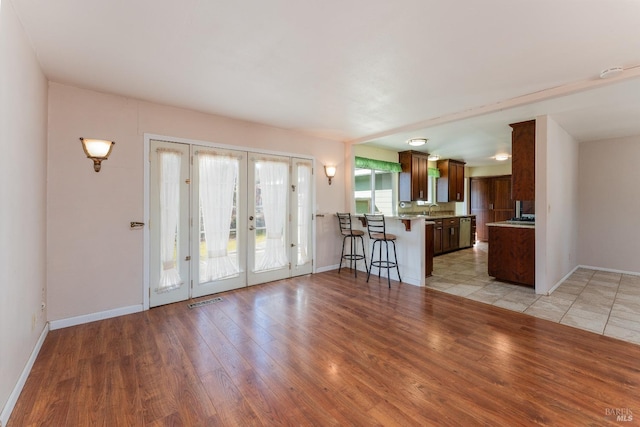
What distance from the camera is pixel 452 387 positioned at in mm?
1933

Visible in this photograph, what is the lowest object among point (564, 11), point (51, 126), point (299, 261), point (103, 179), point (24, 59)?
point (299, 261)

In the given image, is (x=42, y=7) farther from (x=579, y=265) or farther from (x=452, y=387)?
(x=579, y=265)

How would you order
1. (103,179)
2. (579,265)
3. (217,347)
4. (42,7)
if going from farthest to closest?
(579,265), (103,179), (217,347), (42,7)

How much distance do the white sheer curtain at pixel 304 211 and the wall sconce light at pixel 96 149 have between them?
8.80 ft

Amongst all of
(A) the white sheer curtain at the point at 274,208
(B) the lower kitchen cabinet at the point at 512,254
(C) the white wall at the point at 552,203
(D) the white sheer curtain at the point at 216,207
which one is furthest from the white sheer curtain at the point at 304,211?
(C) the white wall at the point at 552,203

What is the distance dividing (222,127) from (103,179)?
5.28 ft

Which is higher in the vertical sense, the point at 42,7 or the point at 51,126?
the point at 42,7

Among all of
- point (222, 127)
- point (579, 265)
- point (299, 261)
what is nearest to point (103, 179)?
point (222, 127)

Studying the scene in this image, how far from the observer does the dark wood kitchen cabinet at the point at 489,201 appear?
834cm

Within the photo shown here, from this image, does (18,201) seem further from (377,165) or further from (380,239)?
(377,165)

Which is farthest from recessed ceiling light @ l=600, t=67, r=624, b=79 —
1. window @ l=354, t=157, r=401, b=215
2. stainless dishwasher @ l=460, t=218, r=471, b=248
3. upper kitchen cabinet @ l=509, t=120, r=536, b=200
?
stainless dishwasher @ l=460, t=218, r=471, b=248

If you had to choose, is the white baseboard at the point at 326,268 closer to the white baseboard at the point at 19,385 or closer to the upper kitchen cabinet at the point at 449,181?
the white baseboard at the point at 19,385

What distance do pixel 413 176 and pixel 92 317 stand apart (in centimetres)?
625

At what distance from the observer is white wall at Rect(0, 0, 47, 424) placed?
66.0 inches
